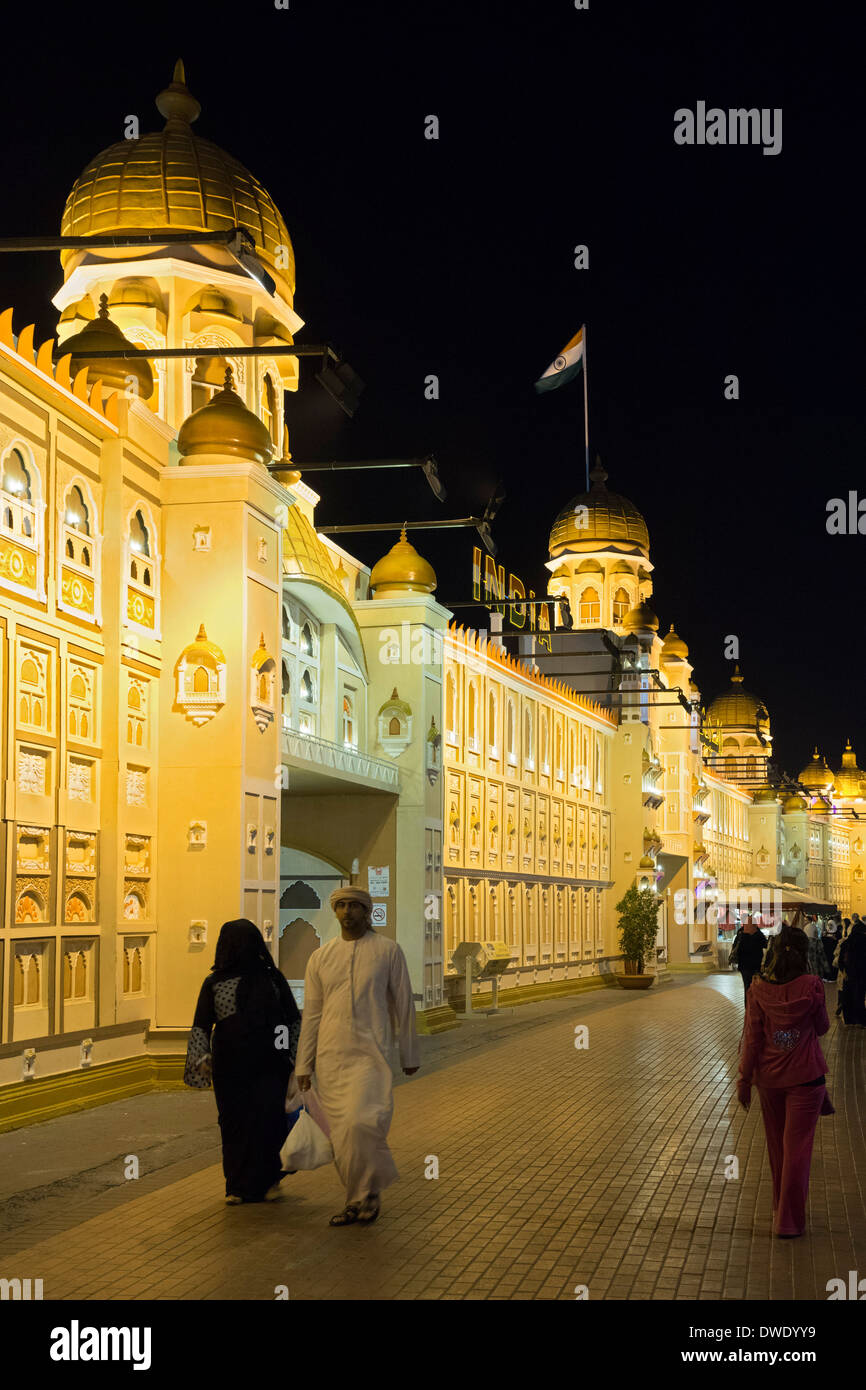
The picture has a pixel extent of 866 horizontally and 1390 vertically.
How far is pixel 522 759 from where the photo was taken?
35.9 meters

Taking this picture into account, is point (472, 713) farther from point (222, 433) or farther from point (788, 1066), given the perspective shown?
point (788, 1066)

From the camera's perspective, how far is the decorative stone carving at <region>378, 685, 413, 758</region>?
25734 mm

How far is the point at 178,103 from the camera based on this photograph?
2462 centimetres

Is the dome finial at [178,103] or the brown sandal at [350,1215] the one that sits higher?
the dome finial at [178,103]

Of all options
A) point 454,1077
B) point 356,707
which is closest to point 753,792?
point 356,707

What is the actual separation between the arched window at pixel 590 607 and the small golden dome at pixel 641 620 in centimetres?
296

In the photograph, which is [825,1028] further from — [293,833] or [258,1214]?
[293,833]

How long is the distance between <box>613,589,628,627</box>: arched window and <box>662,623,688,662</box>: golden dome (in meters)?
2.27

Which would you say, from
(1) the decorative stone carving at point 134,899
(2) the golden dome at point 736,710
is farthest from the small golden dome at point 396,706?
(2) the golden dome at point 736,710

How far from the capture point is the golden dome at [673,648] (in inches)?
2160

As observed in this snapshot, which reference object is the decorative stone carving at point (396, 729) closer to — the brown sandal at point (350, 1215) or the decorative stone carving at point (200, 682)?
the decorative stone carving at point (200, 682)

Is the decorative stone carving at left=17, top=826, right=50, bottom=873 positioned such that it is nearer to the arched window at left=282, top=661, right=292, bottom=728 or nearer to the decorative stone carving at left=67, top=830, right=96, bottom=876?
the decorative stone carving at left=67, top=830, right=96, bottom=876

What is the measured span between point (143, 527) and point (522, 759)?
19699mm

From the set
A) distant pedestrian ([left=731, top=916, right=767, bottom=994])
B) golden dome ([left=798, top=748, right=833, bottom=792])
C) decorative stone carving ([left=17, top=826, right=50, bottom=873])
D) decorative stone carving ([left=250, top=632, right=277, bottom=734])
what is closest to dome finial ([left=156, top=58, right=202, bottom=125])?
decorative stone carving ([left=250, top=632, right=277, bottom=734])
